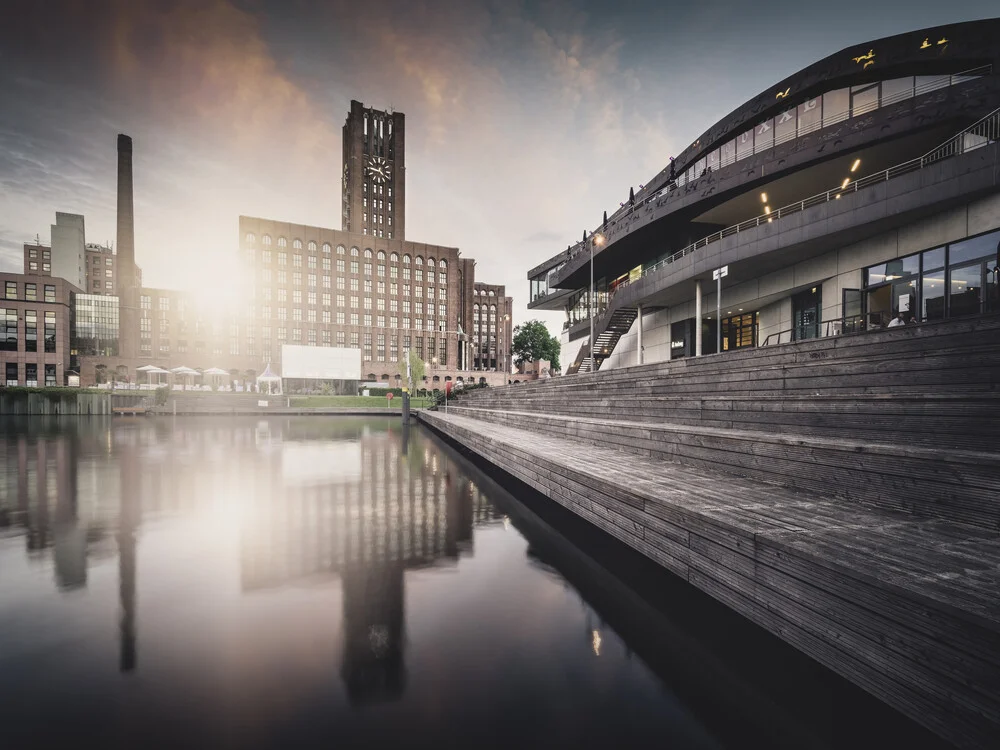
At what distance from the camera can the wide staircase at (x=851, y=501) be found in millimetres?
2059

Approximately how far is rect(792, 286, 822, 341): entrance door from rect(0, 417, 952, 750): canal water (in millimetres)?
17119

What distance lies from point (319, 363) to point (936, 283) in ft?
226

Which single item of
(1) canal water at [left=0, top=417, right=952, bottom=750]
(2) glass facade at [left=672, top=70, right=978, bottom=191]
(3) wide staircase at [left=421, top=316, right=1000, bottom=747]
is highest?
(2) glass facade at [left=672, top=70, right=978, bottom=191]

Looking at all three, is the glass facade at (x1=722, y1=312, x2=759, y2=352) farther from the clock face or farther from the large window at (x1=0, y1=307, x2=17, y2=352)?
the large window at (x1=0, y1=307, x2=17, y2=352)

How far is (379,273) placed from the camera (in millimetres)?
86875

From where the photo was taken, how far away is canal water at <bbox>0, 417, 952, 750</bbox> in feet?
8.23

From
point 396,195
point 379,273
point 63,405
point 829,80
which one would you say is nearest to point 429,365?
point 379,273

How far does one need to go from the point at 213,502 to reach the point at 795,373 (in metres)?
10.4

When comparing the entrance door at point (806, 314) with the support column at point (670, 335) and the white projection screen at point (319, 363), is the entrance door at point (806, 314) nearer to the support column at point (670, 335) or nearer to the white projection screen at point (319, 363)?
the support column at point (670, 335)

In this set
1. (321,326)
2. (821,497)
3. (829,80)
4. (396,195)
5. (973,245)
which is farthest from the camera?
(396,195)

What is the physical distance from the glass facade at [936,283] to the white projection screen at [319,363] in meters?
65.3

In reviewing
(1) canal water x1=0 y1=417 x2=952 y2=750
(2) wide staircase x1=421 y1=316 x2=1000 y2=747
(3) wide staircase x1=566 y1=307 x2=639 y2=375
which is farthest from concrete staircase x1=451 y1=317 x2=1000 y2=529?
(3) wide staircase x1=566 y1=307 x2=639 y2=375

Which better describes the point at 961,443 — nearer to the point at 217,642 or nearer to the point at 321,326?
the point at 217,642

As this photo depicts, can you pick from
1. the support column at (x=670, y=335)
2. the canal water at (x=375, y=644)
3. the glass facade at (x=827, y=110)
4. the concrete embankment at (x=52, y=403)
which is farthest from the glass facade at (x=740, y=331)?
the concrete embankment at (x=52, y=403)
